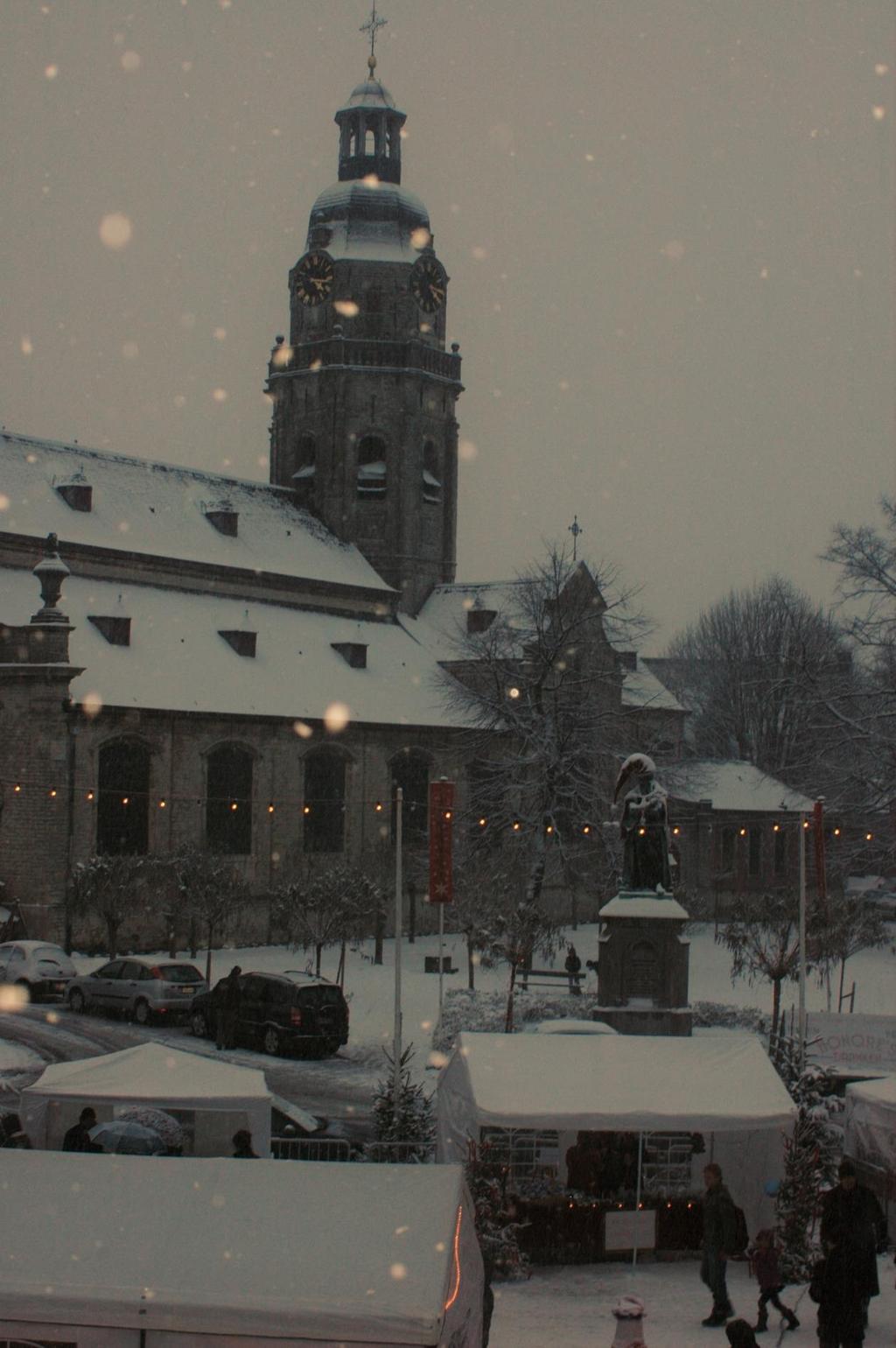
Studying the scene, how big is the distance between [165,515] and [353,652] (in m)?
7.53

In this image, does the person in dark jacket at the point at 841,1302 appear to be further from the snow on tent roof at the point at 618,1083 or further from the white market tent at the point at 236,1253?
the snow on tent roof at the point at 618,1083

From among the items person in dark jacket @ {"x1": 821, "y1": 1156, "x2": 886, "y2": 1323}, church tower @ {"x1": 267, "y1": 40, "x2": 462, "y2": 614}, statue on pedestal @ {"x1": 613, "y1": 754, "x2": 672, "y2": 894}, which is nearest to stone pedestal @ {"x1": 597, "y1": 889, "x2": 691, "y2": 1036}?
statue on pedestal @ {"x1": 613, "y1": 754, "x2": 672, "y2": 894}

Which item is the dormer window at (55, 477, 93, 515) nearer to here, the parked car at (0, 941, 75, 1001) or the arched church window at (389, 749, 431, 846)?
the arched church window at (389, 749, 431, 846)

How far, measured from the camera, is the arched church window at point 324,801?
49344 millimetres

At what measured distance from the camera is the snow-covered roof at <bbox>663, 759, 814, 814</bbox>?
62.3 meters

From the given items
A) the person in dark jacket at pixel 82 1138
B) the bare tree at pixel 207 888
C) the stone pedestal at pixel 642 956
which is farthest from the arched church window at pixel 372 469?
the person in dark jacket at pixel 82 1138

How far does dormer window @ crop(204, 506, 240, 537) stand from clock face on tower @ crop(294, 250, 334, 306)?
402 inches

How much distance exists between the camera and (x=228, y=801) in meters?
46.9

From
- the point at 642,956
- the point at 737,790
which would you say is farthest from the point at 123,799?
the point at 737,790

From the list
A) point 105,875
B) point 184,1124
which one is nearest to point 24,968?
point 105,875

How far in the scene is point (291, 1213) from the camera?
10.8 meters

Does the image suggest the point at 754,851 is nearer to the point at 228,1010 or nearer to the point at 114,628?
the point at 114,628

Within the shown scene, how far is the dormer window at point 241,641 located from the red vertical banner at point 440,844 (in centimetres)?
2157

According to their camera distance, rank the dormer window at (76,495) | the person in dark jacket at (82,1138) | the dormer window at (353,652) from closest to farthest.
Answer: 1. the person in dark jacket at (82,1138)
2. the dormer window at (76,495)
3. the dormer window at (353,652)
